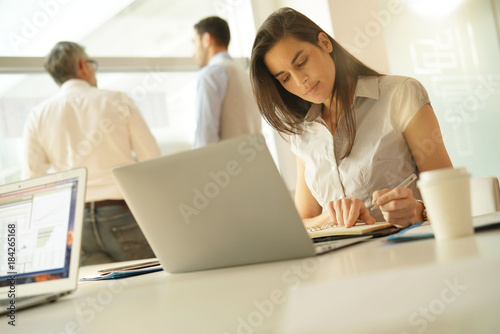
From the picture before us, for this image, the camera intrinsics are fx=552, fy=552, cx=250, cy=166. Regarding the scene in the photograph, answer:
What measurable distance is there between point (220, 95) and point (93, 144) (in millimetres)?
683

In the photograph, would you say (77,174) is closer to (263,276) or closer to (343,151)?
(263,276)

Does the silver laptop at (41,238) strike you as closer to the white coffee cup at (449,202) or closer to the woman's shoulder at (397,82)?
the white coffee cup at (449,202)

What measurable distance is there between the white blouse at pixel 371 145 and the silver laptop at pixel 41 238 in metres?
0.85

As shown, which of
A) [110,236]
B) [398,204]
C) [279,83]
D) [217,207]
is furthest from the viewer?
[110,236]

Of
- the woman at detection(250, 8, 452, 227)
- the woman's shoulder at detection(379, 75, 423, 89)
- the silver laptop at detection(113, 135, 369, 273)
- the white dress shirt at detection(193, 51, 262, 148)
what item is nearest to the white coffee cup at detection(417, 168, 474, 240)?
the silver laptop at detection(113, 135, 369, 273)

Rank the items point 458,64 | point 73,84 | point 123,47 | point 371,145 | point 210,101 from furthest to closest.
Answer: point 458,64 < point 123,47 < point 210,101 < point 73,84 < point 371,145

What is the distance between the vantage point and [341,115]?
61.6 inches

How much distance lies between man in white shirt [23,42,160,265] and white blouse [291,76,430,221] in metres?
1.03

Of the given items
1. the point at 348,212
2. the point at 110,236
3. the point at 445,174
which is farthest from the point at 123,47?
the point at 445,174

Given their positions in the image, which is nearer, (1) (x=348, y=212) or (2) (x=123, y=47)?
(1) (x=348, y=212)

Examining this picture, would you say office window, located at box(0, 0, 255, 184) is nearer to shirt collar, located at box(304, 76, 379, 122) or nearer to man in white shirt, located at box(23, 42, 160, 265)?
man in white shirt, located at box(23, 42, 160, 265)

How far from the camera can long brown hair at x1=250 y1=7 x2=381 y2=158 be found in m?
1.53

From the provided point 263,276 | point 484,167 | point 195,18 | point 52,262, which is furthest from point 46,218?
point 484,167

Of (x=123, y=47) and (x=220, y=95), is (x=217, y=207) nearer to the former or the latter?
(x=220, y=95)
